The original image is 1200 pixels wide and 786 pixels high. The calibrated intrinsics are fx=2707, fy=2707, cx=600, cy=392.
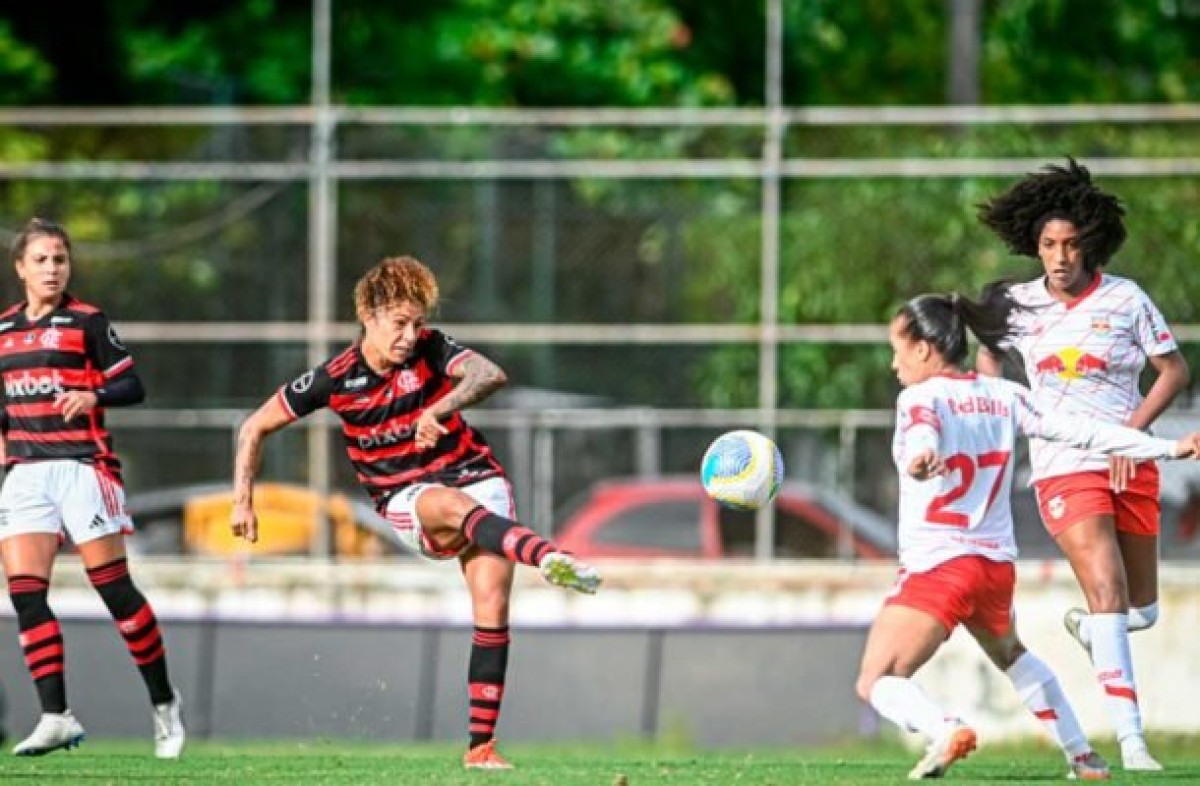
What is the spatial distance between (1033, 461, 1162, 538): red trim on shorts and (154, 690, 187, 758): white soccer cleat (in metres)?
3.67

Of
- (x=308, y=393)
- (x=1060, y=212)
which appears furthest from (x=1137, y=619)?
(x=308, y=393)

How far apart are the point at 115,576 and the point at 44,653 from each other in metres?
0.42

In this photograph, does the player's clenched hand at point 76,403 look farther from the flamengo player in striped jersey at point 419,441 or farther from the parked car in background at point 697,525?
the parked car in background at point 697,525

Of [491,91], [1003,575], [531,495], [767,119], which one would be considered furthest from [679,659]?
[491,91]

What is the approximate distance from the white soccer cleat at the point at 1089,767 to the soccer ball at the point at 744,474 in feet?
4.91

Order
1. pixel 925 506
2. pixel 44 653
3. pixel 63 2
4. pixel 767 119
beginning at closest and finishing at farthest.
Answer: pixel 925 506 < pixel 44 653 < pixel 767 119 < pixel 63 2

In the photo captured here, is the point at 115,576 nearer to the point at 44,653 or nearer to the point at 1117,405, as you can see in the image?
the point at 44,653

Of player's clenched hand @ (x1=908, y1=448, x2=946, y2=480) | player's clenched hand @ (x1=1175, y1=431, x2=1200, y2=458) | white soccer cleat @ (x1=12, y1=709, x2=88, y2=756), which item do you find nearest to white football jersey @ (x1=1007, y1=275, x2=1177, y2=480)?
player's clenched hand @ (x1=1175, y1=431, x2=1200, y2=458)

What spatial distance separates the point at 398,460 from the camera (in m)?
10.1

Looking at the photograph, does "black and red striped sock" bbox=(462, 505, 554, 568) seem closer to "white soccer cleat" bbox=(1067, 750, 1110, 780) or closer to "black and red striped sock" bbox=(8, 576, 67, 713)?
"white soccer cleat" bbox=(1067, 750, 1110, 780)

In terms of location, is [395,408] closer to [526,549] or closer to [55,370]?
[526,549]

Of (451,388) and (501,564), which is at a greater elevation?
(451,388)

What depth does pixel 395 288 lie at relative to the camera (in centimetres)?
990

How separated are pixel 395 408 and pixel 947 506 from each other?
2180 mm
